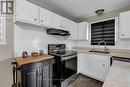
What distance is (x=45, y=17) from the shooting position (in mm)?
2139

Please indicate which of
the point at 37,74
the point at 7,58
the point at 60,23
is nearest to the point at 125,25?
the point at 60,23

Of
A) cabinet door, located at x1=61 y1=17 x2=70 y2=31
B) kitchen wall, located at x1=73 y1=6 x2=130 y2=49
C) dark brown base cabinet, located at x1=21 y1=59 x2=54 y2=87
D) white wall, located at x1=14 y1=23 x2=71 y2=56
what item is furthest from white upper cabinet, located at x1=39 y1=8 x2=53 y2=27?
kitchen wall, located at x1=73 y1=6 x2=130 y2=49

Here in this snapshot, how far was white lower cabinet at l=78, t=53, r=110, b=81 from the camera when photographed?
2487 mm

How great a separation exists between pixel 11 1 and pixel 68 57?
6.39 feet

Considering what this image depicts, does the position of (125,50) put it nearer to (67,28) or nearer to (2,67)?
(67,28)

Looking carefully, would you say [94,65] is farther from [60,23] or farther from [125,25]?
[60,23]

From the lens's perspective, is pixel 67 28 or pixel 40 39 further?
pixel 67 28

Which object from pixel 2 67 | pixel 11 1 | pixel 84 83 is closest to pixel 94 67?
pixel 84 83

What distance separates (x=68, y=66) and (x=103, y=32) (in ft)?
6.24

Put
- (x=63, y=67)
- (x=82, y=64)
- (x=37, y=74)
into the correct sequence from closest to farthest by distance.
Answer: (x=37, y=74), (x=63, y=67), (x=82, y=64)

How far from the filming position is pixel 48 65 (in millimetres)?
1875

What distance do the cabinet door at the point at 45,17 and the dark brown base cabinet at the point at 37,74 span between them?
3.17 ft

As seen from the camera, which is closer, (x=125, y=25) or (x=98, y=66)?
(x=125, y=25)

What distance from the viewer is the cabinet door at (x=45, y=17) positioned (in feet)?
6.75
